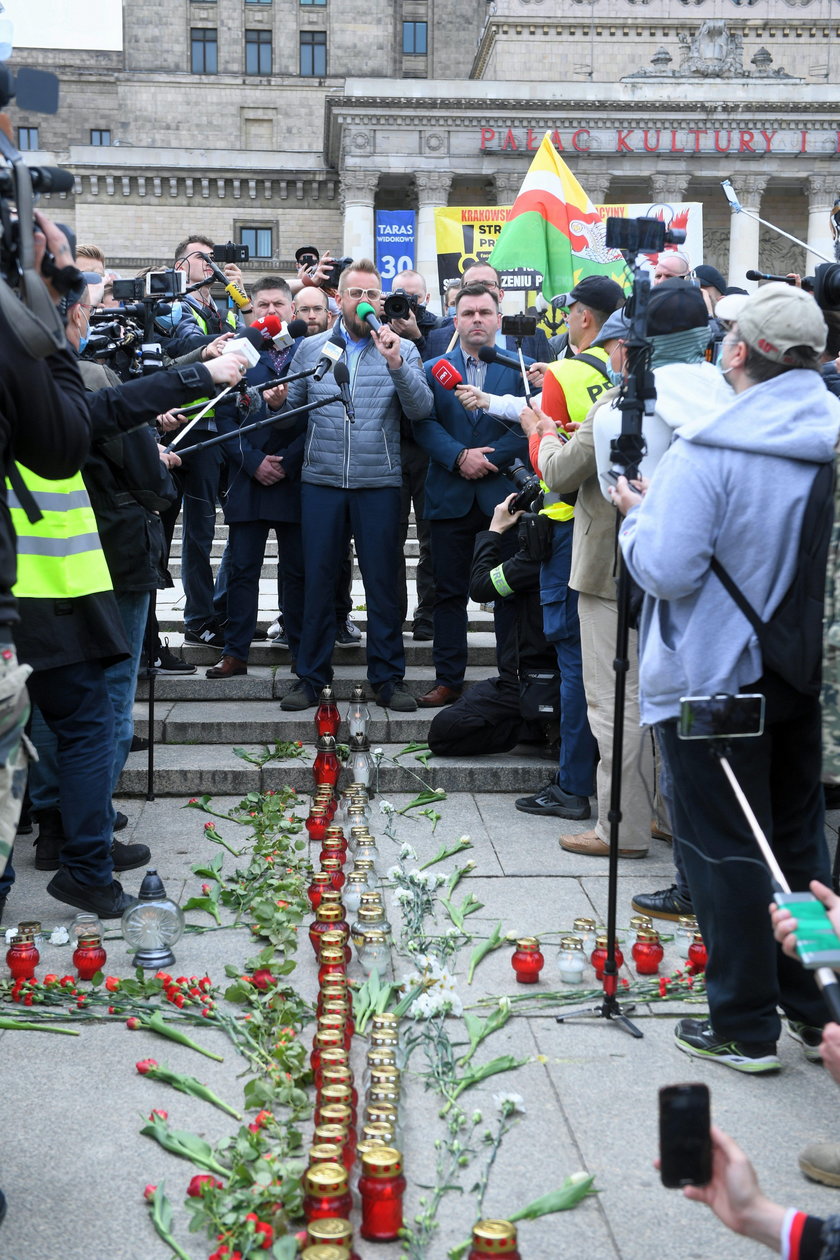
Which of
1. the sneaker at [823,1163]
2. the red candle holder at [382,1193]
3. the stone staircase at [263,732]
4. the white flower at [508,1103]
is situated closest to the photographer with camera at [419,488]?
the stone staircase at [263,732]

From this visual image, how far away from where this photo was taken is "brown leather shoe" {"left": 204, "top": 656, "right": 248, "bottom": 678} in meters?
7.82

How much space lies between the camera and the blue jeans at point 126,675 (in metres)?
5.40

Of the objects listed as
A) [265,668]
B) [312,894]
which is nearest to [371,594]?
[265,668]

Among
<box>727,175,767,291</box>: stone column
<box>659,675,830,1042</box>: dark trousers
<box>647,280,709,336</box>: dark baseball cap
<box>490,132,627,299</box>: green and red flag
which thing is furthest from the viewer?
<box>727,175,767,291</box>: stone column

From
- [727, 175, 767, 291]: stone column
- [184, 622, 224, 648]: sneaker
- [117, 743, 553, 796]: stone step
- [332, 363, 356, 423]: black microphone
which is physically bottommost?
[117, 743, 553, 796]: stone step

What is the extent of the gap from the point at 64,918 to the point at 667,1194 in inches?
102

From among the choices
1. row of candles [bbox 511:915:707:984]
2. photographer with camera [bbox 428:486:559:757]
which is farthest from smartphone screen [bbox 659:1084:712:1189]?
photographer with camera [bbox 428:486:559:757]

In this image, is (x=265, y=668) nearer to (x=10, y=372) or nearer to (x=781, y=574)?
(x=781, y=574)

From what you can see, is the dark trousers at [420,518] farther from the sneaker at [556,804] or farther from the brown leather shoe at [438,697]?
the sneaker at [556,804]

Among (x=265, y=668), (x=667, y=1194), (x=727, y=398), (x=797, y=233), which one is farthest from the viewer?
(x=797, y=233)

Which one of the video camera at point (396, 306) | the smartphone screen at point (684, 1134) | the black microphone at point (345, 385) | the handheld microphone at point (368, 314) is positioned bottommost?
the smartphone screen at point (684, 1134)

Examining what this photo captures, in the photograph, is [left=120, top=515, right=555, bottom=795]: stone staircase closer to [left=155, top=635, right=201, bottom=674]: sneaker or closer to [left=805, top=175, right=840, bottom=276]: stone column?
[left=155, top=635, right=201, bottom=674]: sneaker

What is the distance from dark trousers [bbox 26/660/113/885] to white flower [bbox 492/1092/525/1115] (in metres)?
1.97

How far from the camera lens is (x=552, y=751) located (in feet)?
22.5
